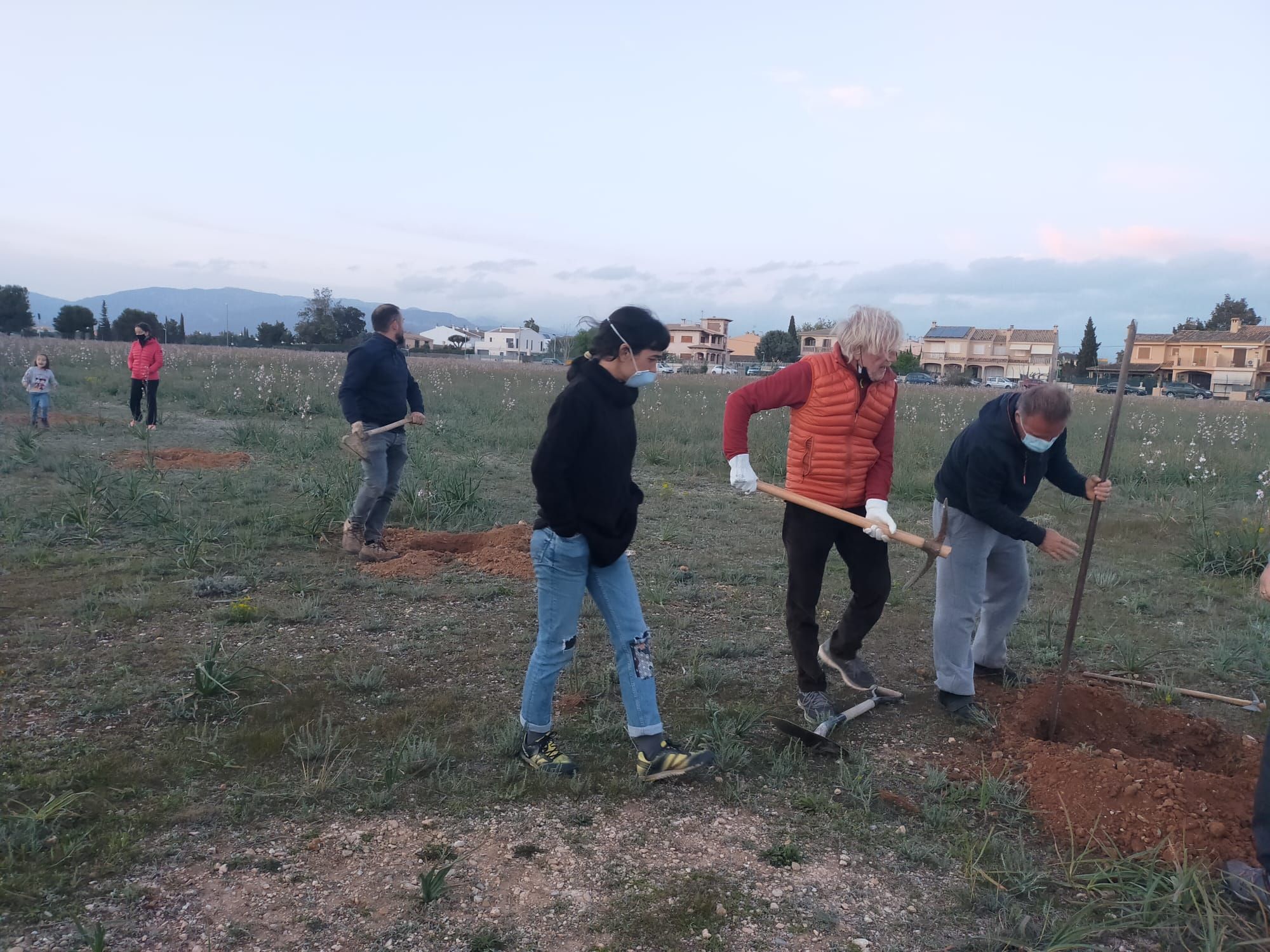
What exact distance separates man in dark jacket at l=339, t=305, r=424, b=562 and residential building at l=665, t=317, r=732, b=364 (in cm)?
6518

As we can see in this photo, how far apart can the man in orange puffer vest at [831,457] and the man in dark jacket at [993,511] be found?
1.07ft

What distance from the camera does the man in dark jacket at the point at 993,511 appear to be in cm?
355

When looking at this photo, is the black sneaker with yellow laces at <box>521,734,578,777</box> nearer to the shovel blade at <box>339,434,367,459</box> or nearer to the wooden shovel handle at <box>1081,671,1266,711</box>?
the wooden shovel handle at <box>1081,671,1266,711</box>

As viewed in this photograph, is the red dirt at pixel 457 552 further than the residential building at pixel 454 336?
No

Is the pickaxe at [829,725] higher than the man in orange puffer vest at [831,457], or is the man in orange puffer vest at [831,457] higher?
the man in orange puffer vest at [831,457]

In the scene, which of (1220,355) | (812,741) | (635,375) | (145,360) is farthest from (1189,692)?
(1220,355)

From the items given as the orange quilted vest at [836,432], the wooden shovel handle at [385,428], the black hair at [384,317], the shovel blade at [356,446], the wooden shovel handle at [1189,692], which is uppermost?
the black hair at [384,317]

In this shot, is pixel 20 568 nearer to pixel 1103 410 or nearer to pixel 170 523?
pixel 170 523

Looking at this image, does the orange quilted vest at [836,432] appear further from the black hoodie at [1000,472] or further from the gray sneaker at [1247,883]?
the gray sneaker at [1247,883]

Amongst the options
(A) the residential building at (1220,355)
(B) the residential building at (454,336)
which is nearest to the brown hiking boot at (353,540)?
(A) the residential building at (1220,355)

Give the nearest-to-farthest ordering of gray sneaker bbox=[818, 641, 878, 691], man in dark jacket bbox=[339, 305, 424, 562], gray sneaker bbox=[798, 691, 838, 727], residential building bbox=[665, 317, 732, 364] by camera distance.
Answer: gray sneaker bbox=[798, 691, 838, 727]
gray sneaker bbox=[818, 641, 878, 691]
man in dark jacket bbox=[339, 305, 424, 562]
residential building bbox=[665, 317, 732, 364]

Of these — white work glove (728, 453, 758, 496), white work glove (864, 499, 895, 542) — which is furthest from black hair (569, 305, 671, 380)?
white work glove (864, 499, 895, 542)

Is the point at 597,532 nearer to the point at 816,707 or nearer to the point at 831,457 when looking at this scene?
the point at 831,457

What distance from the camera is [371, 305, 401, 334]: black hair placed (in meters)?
6.16
